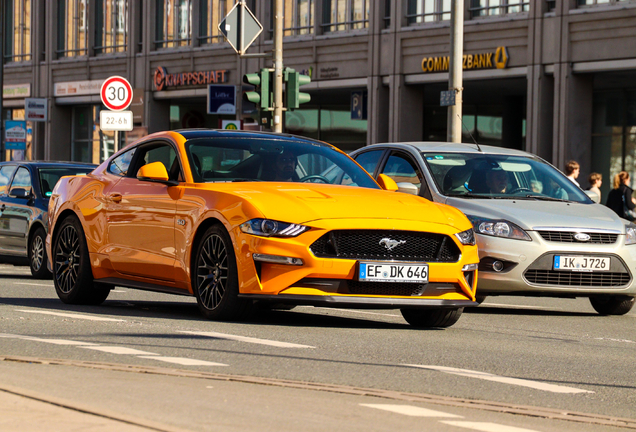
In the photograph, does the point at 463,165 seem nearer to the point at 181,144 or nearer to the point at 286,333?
the point at 181,144

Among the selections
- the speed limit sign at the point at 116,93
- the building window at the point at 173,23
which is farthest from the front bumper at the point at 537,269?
the building window at the point at 173,23

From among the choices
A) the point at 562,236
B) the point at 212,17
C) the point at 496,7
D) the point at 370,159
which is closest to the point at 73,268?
the point at 370,159

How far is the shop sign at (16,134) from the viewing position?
37781 mm

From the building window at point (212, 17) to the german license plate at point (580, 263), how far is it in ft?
96.0

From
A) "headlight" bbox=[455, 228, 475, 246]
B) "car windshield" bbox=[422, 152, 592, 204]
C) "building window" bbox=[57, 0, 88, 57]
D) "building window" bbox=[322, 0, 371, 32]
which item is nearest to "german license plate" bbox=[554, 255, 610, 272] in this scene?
"car windshield" bbox=[422, 152, 592, 204]

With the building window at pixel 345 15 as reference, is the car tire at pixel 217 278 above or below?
below

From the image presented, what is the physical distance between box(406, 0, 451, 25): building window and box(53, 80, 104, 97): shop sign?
1475cm

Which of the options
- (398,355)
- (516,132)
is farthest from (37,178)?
(516,132)

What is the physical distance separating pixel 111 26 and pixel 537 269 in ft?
116

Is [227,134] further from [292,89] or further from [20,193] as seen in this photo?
[292,89]

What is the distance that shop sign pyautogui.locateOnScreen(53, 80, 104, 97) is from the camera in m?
44.6

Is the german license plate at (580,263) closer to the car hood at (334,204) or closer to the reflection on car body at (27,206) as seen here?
the car hood at (334,204)

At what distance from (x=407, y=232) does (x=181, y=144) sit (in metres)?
2.30

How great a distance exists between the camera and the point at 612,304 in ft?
39.8
